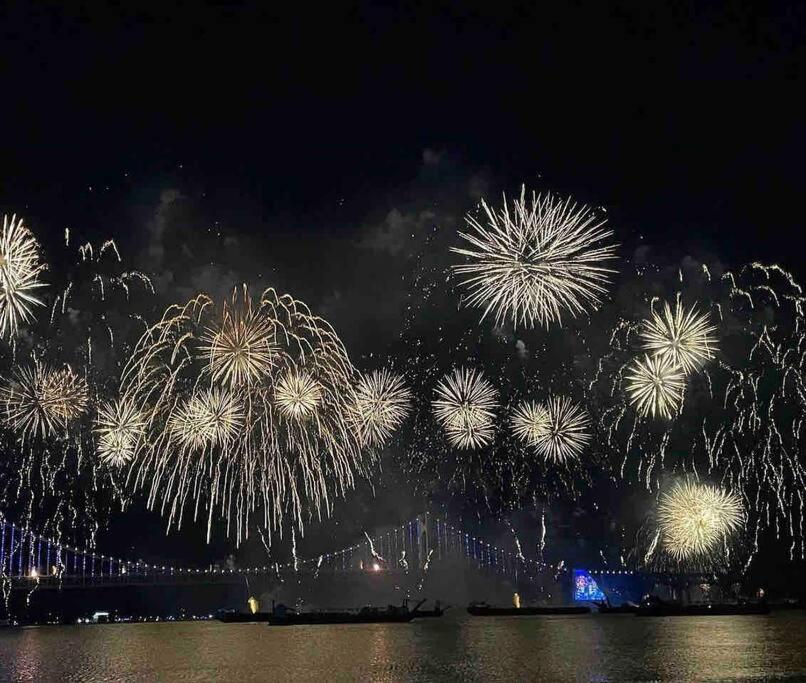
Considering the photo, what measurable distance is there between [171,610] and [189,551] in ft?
60.3

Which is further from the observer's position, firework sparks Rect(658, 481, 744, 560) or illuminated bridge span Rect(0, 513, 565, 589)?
illuminated bridge span Rect(0, 513, 565, 589)

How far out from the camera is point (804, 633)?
68062 millimetres

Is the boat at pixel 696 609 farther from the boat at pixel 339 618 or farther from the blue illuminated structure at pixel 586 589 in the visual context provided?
the blue illuminated structure at pixel 586 589

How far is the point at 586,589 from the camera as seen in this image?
163500 mm

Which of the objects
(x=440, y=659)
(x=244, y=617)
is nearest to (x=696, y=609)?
(x=244, y=617)

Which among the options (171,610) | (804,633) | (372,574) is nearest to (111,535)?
(171,610)

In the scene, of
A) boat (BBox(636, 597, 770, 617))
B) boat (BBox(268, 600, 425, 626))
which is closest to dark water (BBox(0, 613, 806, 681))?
boat (BBox(636, 597, 770, 617))

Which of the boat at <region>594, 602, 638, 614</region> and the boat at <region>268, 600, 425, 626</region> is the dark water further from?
the boat at <region>594, 602, 638, 614</region>

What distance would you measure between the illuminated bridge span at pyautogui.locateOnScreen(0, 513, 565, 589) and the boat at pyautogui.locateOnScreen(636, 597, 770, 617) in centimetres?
4143

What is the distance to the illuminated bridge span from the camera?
472ft

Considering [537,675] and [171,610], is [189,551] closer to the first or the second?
[171,610]

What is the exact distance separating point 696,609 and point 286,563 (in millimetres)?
70581

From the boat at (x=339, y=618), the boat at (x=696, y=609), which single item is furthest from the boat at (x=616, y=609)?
the boat at (x=339, y=618)

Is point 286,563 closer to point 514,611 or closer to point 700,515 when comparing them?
point 514,611
